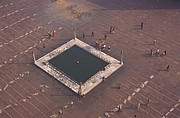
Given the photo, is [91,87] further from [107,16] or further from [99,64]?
[107,16]

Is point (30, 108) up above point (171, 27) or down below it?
below

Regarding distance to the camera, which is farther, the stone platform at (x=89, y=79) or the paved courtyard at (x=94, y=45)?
the stone platform at (x=89, y=79)

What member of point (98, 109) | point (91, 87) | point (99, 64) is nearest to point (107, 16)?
point (99, 64)

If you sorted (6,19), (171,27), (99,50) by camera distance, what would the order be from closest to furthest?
1. (99,50)
2. (171,27)
3. (6,19)

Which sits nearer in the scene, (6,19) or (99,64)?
(99,64)

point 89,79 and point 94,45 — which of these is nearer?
point 89,79

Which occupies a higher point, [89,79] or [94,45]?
[94,45]

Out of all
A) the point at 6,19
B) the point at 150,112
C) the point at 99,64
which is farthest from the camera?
the point at 6,19
